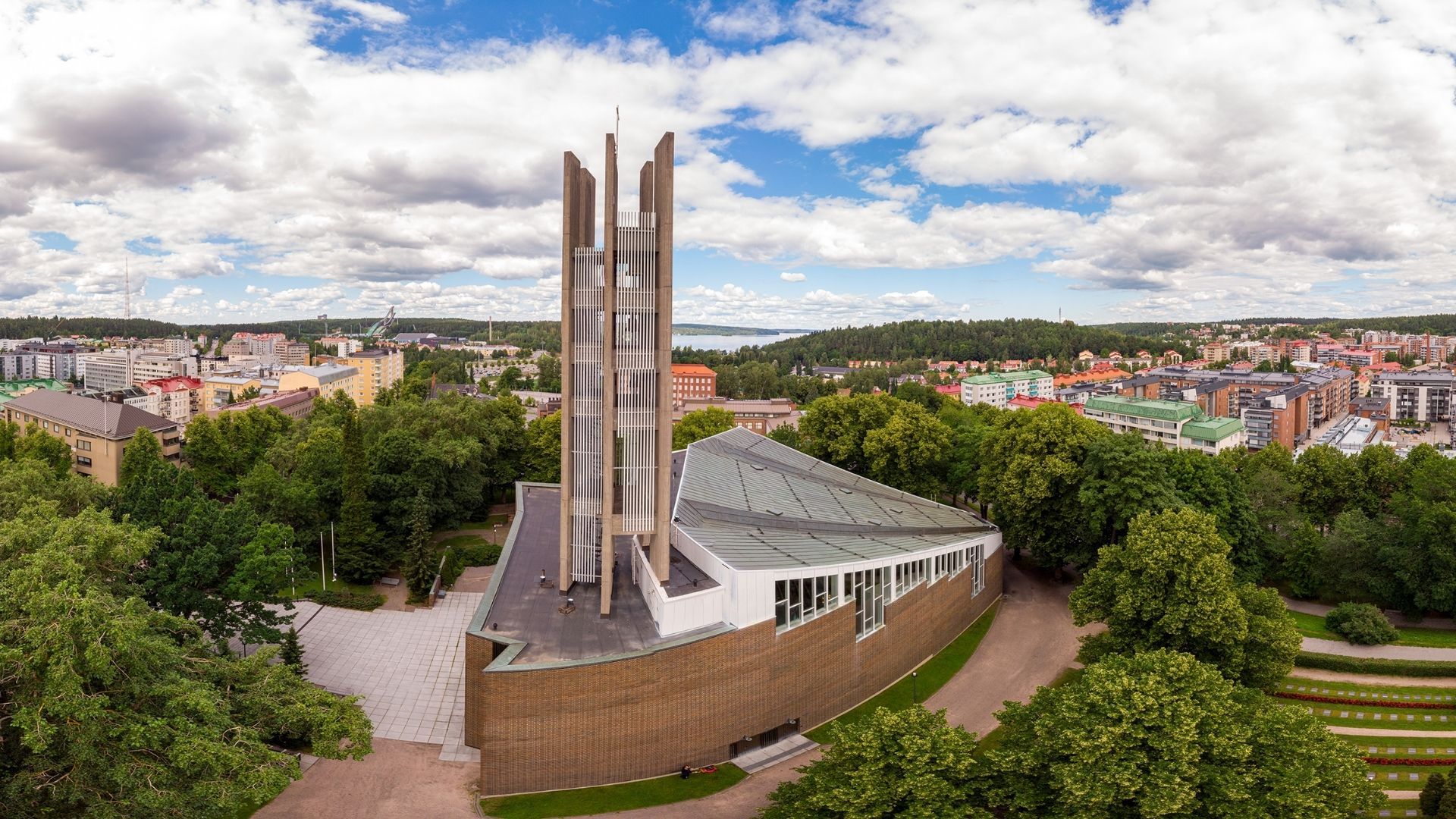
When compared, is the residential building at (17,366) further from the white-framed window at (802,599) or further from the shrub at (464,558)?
the white-framed window at (802,599)

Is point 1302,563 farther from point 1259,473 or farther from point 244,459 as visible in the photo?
point 244,459

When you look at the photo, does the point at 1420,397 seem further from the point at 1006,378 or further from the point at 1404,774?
the point at 1404,774

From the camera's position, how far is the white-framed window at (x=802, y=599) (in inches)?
1003

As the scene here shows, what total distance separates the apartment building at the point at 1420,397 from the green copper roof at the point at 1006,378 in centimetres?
4857

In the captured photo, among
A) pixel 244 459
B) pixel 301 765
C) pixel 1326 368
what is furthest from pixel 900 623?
pixel 1326 368

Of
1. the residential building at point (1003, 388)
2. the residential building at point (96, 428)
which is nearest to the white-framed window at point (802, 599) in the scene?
the residential building at point (96, 428)

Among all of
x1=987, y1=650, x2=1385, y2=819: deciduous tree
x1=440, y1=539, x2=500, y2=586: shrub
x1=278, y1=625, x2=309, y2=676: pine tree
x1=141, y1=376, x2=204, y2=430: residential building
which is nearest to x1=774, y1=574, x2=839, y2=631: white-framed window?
x1=987, y1=650, x2=1385, y2=819: deciduous tree

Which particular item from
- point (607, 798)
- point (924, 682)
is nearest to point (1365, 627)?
point (924, 682)

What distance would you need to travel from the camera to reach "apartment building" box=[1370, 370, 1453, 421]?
114 meters

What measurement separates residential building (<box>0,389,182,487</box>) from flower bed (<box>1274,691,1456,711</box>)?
6848 centimetres

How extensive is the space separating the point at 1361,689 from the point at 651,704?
27.7 m

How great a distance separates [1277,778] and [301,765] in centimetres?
2602

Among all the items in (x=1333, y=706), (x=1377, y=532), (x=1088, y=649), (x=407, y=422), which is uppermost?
(x=407, y=422)

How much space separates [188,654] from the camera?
19875mm
